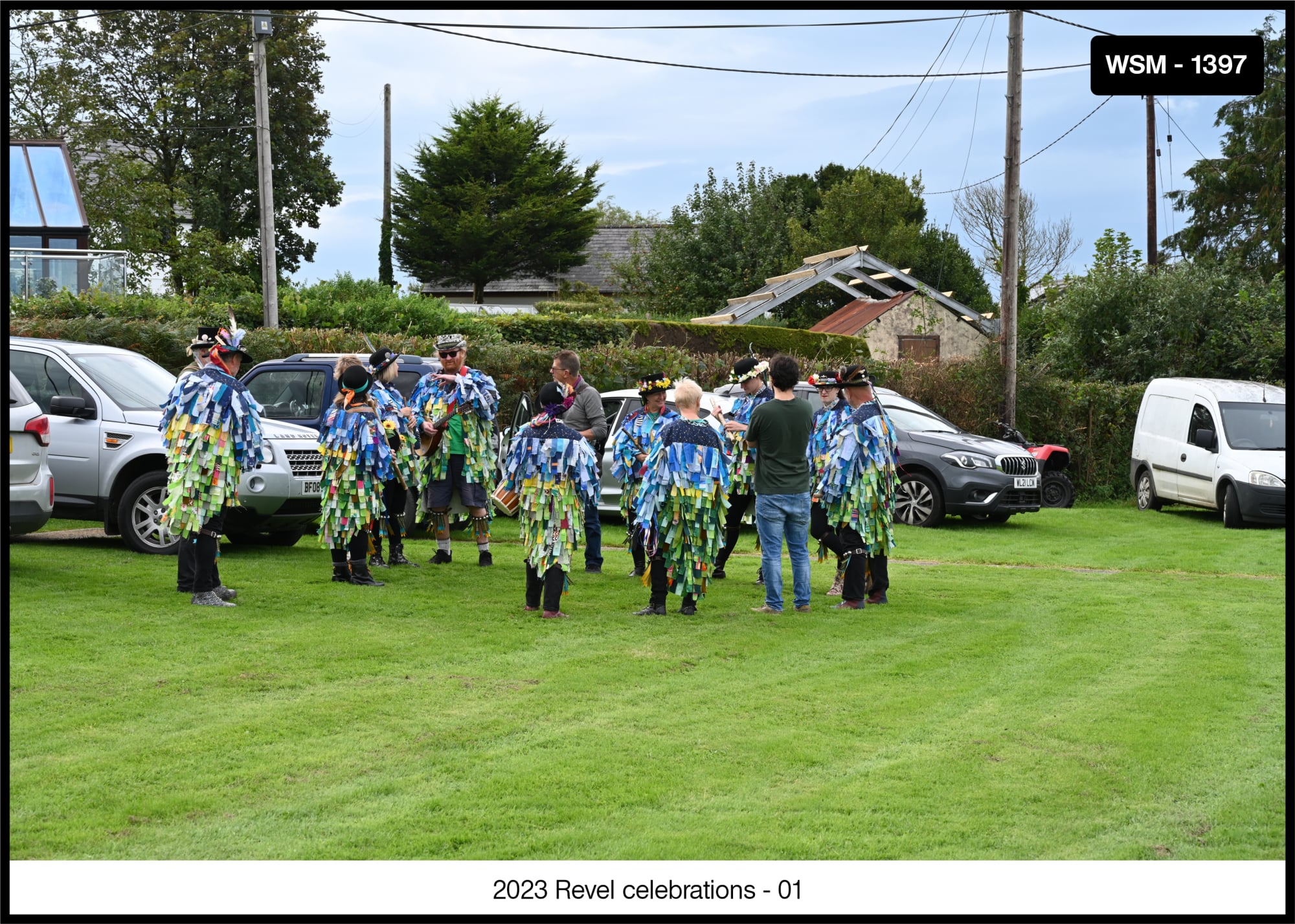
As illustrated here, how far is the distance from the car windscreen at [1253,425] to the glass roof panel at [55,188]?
2653cm

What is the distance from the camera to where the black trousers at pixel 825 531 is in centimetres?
1041

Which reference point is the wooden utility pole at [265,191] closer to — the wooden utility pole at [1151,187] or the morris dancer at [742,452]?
the morris dancer at [742,452]

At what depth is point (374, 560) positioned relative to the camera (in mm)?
11836

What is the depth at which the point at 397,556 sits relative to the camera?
473 inches

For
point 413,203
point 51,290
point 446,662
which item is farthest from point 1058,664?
point 413,203

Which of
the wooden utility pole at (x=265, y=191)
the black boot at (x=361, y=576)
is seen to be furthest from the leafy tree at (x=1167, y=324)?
the black boot at (x=361, y=576)

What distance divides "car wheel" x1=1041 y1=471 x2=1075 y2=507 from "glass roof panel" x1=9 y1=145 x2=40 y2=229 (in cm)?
2393

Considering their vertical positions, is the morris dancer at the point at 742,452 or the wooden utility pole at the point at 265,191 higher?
the wooden utility pole at the point at 265,191

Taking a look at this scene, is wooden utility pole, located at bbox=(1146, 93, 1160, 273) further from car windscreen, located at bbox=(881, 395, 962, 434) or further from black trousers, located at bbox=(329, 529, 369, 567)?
black trousers, located at bbox=(329, 529, 369, 567)

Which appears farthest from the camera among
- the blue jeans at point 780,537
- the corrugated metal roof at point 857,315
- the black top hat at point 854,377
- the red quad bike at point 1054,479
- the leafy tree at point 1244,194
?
the corrugated metal roof at point 857,315

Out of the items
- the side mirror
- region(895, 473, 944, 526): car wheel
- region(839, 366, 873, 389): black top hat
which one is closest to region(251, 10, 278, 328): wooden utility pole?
the side mirror

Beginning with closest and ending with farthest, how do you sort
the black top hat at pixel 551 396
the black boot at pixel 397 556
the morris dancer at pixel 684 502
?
the black top hat at pixel 551 396
the morris dancer at pixel 684 502
the black boot at pixel 397 556

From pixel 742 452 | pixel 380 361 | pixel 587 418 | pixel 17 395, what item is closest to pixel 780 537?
pixel 742 452

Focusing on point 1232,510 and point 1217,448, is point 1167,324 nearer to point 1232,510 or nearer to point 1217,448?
point 1217,448
